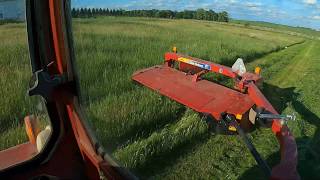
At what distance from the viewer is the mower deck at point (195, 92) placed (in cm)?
357

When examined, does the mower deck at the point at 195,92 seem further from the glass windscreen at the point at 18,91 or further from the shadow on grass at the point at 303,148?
the glass windscreen at the point at 18,91

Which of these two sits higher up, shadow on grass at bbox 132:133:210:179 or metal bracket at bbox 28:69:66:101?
metal bracket at bbox 28:69:66:101

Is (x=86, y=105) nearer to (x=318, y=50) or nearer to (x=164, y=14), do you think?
(x=164, y=14)

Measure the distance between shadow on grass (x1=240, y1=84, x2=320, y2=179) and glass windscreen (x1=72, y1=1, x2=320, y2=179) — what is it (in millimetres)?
13

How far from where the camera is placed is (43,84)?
1405 mm

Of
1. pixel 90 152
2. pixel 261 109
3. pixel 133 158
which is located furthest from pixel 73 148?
pixel 133 158

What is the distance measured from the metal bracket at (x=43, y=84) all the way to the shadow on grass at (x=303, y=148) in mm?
2878

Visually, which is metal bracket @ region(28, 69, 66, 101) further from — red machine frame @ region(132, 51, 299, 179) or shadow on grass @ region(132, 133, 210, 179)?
shadow on grass @ region(132, 133, 210, 179)

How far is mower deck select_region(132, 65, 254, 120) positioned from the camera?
3.57 m

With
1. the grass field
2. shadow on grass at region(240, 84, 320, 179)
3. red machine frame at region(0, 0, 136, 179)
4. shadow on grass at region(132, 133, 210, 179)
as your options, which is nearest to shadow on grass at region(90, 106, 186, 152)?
the grass field

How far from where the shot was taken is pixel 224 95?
3.92 meters

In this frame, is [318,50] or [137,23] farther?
[318,50]

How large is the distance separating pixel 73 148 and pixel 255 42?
42.0ft

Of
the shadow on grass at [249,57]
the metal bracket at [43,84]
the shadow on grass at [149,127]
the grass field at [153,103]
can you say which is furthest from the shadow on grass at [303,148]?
the metal bracket at [43,84]
